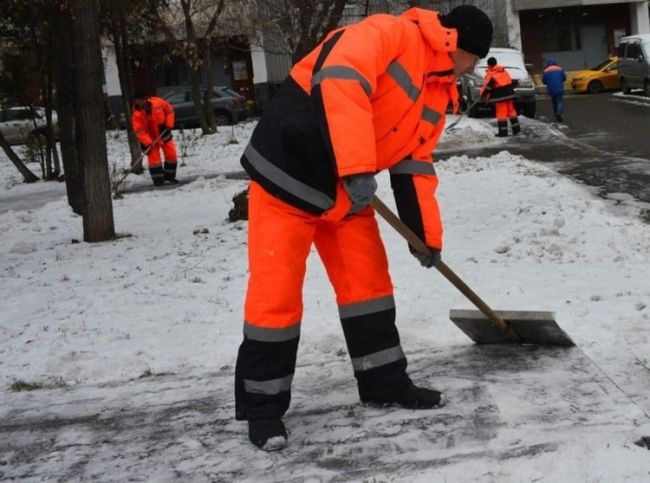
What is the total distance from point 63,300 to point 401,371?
336 cm

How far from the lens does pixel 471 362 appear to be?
4043mm

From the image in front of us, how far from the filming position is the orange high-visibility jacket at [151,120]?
44.1 ft

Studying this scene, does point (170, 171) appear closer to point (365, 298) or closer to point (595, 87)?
point (365, 298)

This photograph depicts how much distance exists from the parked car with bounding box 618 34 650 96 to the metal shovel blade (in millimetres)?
20801

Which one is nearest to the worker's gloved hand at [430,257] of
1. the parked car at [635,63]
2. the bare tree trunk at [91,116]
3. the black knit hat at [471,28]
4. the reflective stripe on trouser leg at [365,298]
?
the reflective stripe on trouser leg at [365,298]

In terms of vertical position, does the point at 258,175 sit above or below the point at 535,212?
above

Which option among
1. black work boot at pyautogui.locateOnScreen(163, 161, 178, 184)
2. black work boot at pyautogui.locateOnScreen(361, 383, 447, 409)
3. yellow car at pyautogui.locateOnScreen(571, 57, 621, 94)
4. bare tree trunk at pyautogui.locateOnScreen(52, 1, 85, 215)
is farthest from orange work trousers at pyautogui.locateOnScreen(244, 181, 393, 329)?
yellow car at pyautogui.locateOnScreen(571, 57, 621, 94)

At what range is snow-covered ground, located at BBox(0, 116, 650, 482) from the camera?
309cm

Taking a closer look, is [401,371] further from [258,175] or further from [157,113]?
[157,113]

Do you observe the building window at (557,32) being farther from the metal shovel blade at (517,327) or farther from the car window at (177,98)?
the metal shovel blade at (517,327)

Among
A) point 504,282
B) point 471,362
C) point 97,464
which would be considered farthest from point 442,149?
point 97,464

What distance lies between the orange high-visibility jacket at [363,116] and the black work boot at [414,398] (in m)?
0.60

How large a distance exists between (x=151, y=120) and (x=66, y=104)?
9.36 feet

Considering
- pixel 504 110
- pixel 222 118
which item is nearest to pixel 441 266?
pixel 504 110
